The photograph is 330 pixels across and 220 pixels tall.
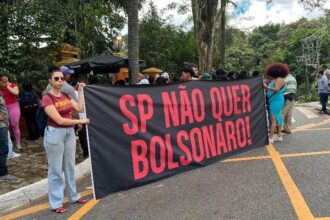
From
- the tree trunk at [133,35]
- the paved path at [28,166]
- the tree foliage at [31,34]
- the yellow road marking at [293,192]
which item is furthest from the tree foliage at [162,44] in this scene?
the yellow road marking at [293,192]

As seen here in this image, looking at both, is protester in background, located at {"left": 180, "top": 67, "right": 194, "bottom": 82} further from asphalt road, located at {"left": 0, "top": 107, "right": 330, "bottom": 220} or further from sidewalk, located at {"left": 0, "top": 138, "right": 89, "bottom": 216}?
sidewalk, located at {"left": 0, "top": 138, "right": 89, "bottom": 216}

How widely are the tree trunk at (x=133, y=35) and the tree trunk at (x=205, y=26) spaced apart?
7.74 metres

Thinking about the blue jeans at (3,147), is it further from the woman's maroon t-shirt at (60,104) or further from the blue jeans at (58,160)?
the woman's maroon t-shirt at (60,104)

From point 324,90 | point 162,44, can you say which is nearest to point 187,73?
point 324,90

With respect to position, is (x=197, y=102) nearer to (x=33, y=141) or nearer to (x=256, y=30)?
(x=33, y=141)

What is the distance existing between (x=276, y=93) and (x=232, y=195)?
3817mm

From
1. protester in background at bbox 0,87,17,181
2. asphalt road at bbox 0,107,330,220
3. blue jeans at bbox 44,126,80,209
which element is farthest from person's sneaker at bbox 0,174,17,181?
blue jeans at bbox 44,126,80,209

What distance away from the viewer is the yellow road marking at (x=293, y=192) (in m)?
4.33

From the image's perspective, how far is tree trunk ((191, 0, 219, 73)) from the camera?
1705 centimetres

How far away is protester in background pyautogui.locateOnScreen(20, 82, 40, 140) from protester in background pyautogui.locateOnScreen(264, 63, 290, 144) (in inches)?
218

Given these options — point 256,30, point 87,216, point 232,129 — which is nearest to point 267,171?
point 232,129

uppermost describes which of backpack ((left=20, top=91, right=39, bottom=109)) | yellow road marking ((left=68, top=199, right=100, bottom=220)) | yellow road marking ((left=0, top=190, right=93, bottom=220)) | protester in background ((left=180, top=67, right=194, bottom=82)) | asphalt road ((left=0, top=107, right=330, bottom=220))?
protester in background ((left=180, top=67, right=194, bottom=82))

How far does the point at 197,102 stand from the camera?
21.6 ft

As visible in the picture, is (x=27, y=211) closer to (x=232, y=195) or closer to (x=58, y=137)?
(x=58, y=137)
